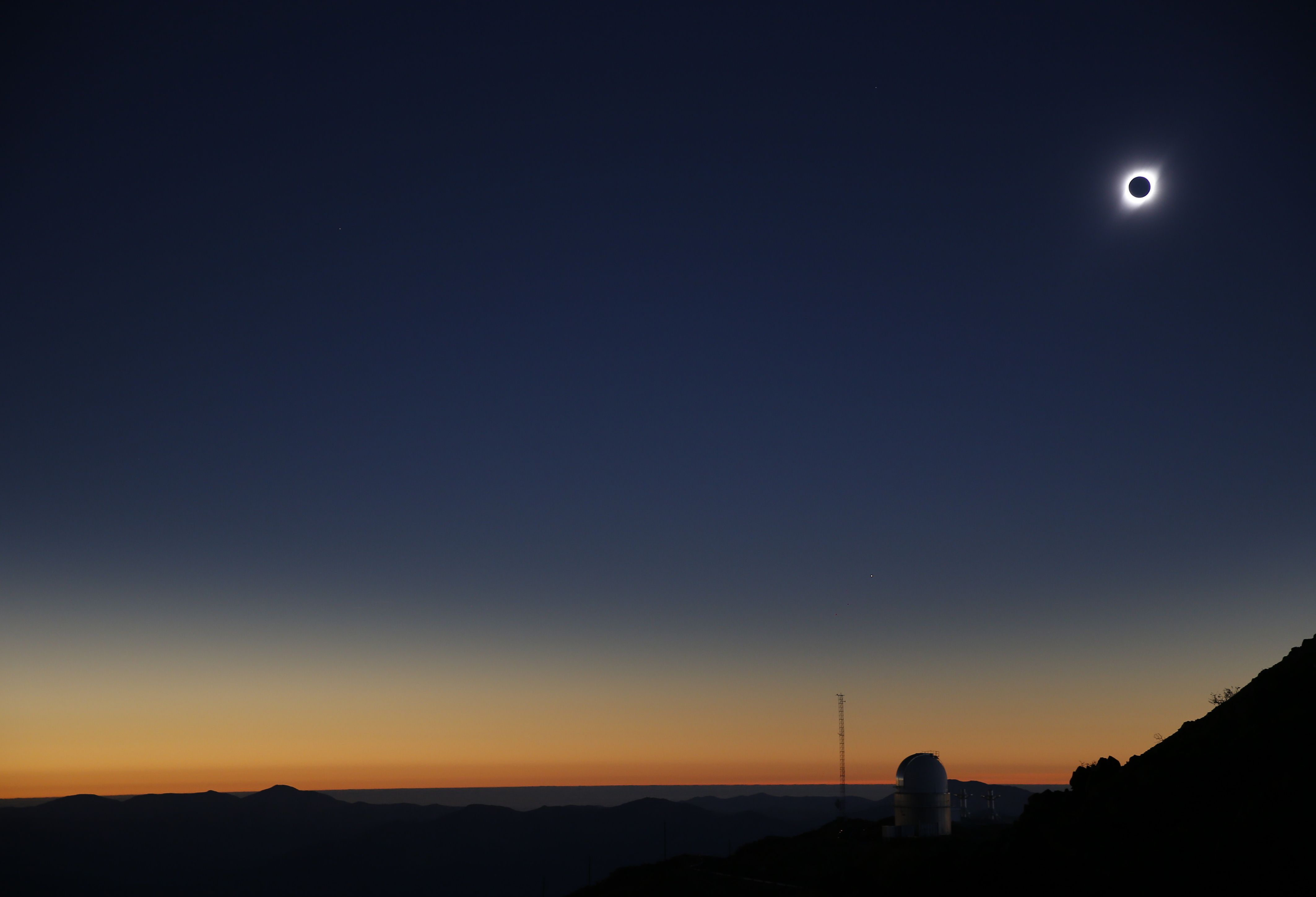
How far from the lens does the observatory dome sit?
58156 mm

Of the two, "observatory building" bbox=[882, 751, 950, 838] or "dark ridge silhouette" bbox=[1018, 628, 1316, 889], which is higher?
"dark ridge silhouette" bbox=[1018, 628, 1316, 889]

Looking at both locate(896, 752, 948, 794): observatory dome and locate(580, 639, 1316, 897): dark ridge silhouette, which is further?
locate(896, 752, 948, 794): observatory dome

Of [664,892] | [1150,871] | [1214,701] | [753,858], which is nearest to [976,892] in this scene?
[1150,871]

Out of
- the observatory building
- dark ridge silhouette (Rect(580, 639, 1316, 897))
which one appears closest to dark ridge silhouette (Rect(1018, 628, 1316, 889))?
dark ridge silhouette (Rect(580, 639, 1316, 897))

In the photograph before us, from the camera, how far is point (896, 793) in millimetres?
59031

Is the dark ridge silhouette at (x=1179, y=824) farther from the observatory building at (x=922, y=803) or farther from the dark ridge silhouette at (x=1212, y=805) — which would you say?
the observatory building at (x=922, y=803)

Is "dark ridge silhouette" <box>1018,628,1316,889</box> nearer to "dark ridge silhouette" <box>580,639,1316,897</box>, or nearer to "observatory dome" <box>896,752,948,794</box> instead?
"dark ridge silhouette" <box>580,639,1316,897</box>

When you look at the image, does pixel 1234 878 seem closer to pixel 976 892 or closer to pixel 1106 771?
pixel 976 892

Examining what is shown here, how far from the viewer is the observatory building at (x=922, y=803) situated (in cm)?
5703

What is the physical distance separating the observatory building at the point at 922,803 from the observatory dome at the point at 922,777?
0.02m

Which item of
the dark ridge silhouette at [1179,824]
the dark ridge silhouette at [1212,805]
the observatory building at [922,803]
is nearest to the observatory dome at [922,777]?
the observatory building at [922,803]

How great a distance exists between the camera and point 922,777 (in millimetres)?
58625

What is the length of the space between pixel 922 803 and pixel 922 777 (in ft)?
6.20

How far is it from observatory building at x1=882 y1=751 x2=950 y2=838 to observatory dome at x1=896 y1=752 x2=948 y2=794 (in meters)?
0.02
